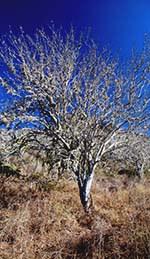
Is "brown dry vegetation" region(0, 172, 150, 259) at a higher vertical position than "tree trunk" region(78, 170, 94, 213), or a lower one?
lower

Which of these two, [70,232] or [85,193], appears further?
[85,193]

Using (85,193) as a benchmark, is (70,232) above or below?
below

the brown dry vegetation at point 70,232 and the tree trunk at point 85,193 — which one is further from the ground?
the tree trunk at point 85,193

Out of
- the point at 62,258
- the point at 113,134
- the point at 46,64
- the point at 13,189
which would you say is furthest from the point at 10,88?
the point at 62,258

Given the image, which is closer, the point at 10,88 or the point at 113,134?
the point at 10,88

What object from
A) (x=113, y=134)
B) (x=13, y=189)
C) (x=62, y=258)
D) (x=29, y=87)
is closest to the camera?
(x=62, y=258)

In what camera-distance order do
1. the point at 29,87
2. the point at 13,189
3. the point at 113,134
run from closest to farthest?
the point at 29,87, the point at 113,134, the point at 13,189

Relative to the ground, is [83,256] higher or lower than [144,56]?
lower

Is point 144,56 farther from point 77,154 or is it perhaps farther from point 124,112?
point 77,154

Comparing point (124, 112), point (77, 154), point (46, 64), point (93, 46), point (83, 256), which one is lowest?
point (83, 256)

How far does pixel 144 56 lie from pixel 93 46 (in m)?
1.57

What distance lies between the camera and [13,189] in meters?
9.01

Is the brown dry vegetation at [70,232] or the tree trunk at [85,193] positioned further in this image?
the tree trunk at [85,193]

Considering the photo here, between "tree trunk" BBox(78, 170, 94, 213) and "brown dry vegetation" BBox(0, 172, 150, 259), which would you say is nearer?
"brown dry vegetation" BBox(0, 172, 150, 259)
